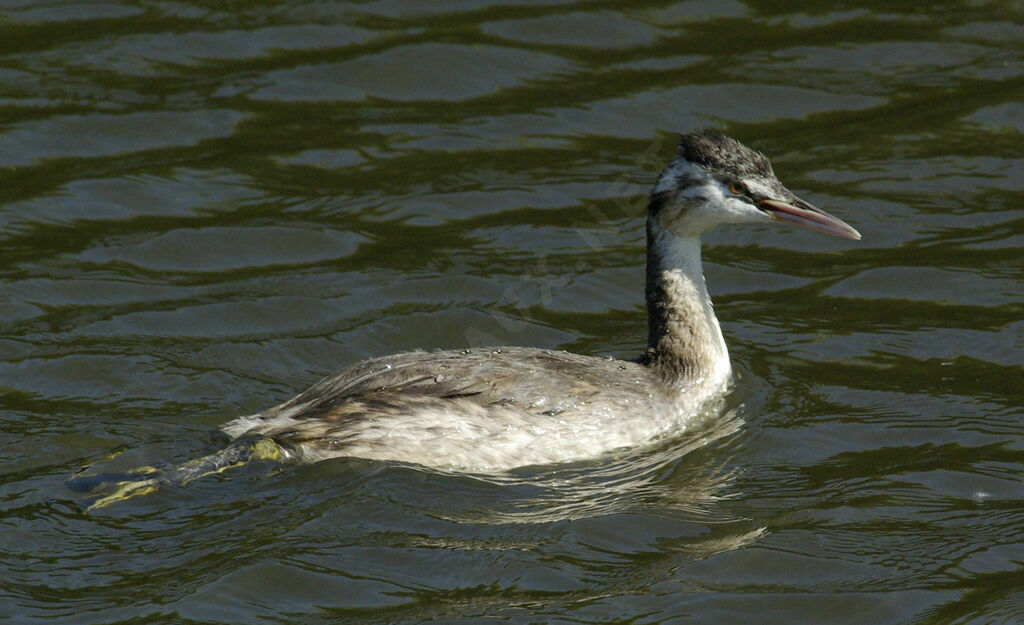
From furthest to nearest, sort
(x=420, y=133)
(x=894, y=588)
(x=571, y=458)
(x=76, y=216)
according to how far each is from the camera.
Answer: (x=420, y=133)
(x=76, y=216)
(x=571, y=458)
(x=894, y=588)

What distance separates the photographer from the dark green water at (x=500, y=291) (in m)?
6.59

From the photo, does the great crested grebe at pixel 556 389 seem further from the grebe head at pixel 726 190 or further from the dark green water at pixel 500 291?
the dark green water at pixel 500 291

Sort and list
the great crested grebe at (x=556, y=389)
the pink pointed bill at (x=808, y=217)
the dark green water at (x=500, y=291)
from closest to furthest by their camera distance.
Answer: the dark green water at (x=500, y=291) < the great crested grebe at (x=556, y=389) < the pink pointed bill at (x=808, y=217)

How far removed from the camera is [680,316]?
8641 mm

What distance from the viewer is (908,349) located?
898cm

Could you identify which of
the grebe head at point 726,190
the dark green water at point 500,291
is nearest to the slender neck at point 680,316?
the grebe head at point 726,190

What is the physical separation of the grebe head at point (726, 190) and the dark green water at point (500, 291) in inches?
39.8

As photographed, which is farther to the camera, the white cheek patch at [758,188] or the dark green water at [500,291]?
the white cheek patch at [758,188]

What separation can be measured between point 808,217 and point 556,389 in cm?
183

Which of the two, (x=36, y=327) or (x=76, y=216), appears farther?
(x=76, y=216)

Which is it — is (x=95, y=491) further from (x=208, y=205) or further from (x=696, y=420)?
(x=208, y=205)

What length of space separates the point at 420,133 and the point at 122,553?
5.77 meters

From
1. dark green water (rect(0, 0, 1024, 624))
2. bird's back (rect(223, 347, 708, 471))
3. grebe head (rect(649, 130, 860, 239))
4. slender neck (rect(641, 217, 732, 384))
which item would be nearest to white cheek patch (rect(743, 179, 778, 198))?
grebe head (rect(649, 130, 860, 239))

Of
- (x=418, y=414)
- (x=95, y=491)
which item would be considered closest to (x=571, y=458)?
(x=418, y=414)
